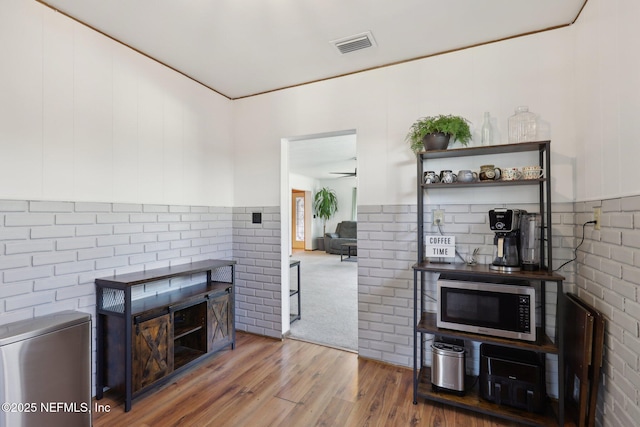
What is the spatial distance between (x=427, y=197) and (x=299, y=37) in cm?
160

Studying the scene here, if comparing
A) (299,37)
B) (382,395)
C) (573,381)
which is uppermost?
(299,37)

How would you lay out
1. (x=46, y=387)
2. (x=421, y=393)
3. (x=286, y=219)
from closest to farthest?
(x=46, y=387)
(x=421, y=393)
(x=286, y=219)

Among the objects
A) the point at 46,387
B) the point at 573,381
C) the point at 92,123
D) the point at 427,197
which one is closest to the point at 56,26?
the point at 92,123

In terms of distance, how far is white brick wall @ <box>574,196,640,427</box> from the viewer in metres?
1.39

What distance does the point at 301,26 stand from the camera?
7.18 ft

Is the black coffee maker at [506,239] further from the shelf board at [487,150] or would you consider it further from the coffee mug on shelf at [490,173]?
the shelf board at [487,150]

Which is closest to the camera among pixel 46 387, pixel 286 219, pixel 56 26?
pixel 46 387

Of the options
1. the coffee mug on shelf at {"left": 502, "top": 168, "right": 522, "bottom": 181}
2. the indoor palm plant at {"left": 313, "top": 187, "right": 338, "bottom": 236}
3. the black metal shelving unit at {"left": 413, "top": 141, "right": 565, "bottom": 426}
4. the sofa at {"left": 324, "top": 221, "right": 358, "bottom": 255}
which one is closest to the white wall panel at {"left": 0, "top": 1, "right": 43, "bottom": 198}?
the black metal shelving unit at {"left": 413, "top": 141, "right": 565, "bottom": 426}

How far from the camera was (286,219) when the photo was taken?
3270mm

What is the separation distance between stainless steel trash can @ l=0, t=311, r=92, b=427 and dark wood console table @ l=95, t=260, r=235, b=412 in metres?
0.22

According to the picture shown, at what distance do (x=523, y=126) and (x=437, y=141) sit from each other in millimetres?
598

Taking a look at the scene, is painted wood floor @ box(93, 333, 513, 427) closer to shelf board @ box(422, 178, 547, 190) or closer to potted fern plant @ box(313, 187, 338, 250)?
shelf board @ box(422, 178, 547, 190)

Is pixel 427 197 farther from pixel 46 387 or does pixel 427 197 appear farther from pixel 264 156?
pixel 46 387

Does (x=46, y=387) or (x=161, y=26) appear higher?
(x=161, y=26)
